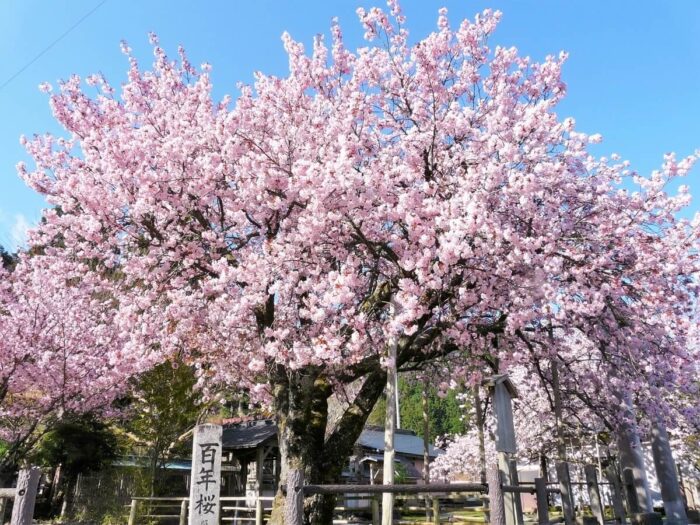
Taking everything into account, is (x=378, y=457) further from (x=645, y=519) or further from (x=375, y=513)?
(x=645, y=519)

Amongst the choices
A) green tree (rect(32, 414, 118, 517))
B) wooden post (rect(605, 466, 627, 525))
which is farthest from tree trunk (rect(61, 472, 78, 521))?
wooden post (rect(605, 466, 627, 525))

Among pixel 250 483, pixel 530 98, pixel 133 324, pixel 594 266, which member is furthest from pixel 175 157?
pixel 250 483

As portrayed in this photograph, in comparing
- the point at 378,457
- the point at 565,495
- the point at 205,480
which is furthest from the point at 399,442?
the point at 205,480

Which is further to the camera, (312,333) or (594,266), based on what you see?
(312,333)

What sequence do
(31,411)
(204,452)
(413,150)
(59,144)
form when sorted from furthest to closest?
1. (31,411)
2. (59,144)
3. (413,150)
4. (204,452)

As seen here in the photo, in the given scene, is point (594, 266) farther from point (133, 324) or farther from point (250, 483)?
point (250, 483)

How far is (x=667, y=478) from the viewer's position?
1356 centimetres

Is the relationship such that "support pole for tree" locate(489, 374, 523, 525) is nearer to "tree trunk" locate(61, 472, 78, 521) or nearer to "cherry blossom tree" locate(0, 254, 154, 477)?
"cherry blossom tree" locate(0, 254, 154, 477)

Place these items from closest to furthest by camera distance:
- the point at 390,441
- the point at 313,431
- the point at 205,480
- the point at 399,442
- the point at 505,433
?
1. the point at 205,480
2. the point at 390,441
3. the point at 505,433
4. the point at 313,431
5. the point at 399,442

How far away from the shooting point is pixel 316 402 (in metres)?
9.77

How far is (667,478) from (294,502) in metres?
12.6

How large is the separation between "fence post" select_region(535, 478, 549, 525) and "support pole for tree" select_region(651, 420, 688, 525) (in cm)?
704

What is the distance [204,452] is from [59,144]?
314 inches

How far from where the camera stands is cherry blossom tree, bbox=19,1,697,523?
27.4 ft
